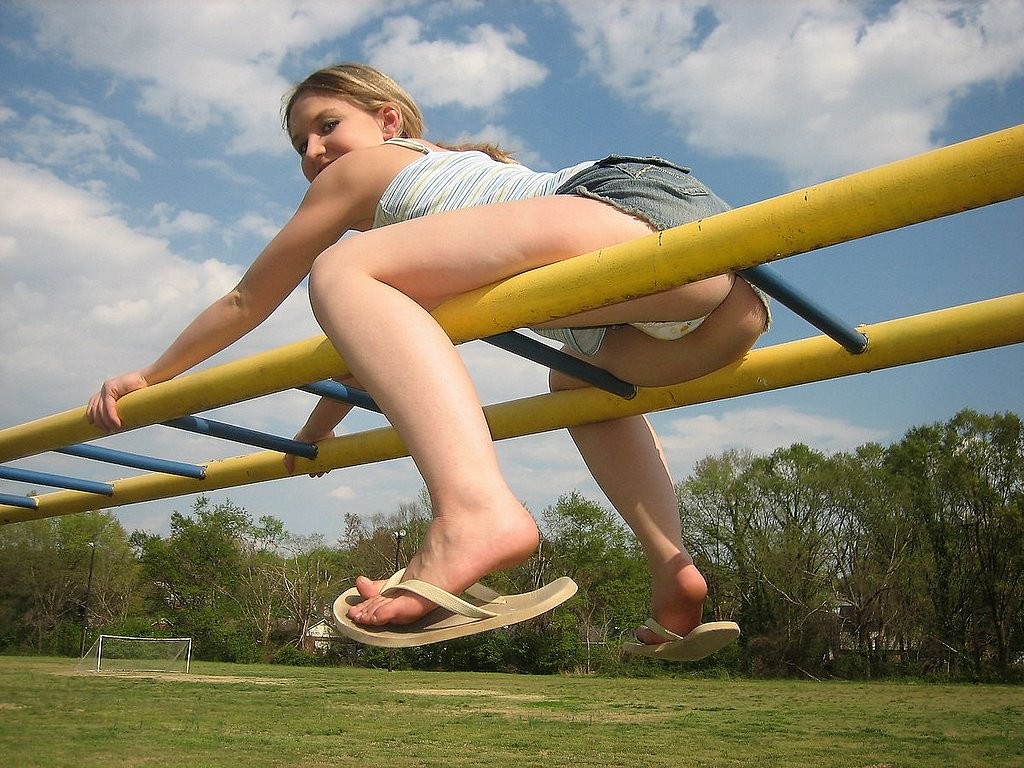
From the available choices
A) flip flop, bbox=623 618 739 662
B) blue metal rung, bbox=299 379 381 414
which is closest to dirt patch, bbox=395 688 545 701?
blue metal rung, bbox=299 379 381 414

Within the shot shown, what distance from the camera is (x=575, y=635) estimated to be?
2672 cm

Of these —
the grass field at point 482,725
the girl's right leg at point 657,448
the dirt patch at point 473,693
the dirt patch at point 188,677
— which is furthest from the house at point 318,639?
the girl's right leg at point 657,448

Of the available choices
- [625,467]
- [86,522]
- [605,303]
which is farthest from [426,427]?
[86,522]

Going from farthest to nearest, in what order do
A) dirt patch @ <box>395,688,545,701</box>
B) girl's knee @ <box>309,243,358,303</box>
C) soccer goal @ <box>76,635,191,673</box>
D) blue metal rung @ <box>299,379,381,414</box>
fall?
soccer goal @ <box>76,635,191,673</box> < dirt patch @ <box>395,688,545,701</box> < blue metal rung @ <box>299,379,381,414</box> < girl's knee @ <box>309,243,358,303</box>

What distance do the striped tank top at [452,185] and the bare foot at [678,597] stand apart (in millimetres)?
678

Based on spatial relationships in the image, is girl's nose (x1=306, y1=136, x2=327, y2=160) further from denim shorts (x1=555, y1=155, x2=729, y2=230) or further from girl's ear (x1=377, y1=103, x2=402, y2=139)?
denim shorts (x1=555, y1=155, x2=729, y2=230)

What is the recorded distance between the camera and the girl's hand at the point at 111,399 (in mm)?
1524

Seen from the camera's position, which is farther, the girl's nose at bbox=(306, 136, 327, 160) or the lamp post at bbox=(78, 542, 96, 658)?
the lamp post at bbox=(78, 542, 96, 658)

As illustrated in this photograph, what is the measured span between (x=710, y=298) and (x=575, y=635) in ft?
87.6

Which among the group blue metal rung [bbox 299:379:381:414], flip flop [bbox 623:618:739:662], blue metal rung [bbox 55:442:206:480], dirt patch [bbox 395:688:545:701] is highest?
blue metal rung [bbox 299:379:381:414]

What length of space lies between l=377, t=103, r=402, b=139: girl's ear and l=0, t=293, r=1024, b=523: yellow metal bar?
21.1 inches

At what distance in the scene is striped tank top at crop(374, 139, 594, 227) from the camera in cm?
120

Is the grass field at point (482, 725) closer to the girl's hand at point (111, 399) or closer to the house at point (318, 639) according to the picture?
the girl's hand at point (111, 399)

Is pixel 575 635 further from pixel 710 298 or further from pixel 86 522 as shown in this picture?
pixel 710 298
